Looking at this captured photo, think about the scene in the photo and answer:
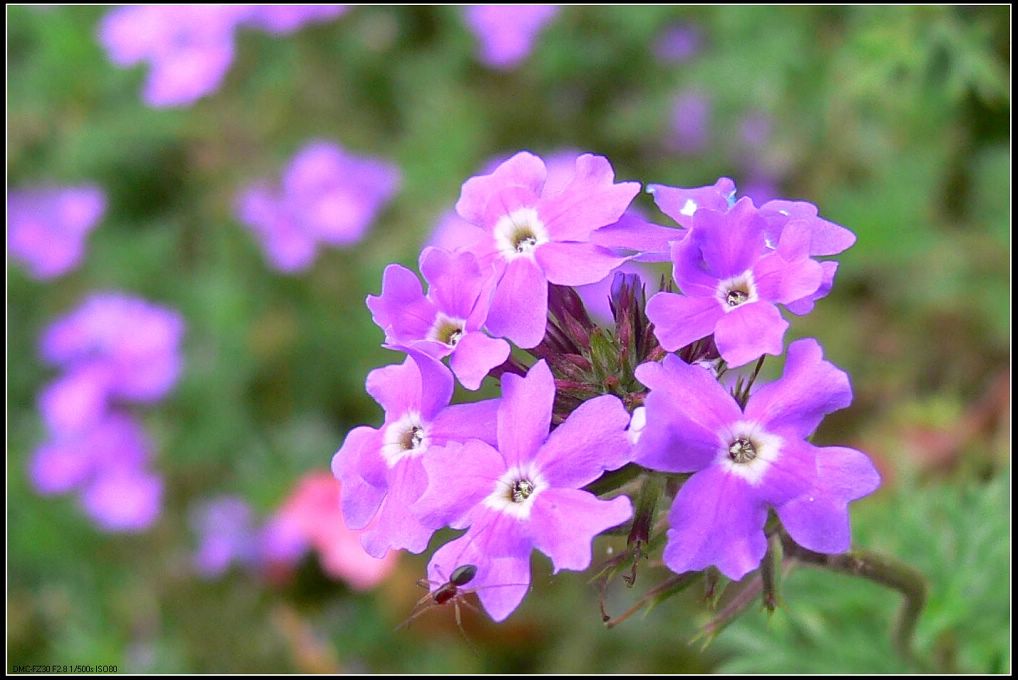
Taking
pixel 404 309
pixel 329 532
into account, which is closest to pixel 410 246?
pixel 329 532

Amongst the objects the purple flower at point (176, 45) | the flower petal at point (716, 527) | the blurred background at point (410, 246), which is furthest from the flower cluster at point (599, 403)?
the purple flower at point (176, 45)

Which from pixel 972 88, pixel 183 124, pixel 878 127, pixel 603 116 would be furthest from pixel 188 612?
pixel 972 88

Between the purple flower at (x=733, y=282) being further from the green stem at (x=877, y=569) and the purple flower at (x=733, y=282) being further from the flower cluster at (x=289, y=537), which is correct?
the flower cluster at (x=289, y=537)

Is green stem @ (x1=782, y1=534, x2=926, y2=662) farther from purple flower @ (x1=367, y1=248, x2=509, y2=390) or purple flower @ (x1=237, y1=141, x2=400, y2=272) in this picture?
purple flower @ (x1=237, y1=141, x2=400, y2=272)

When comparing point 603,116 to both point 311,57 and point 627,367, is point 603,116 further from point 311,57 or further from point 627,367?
point 627,367

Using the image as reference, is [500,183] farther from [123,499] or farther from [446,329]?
[123,499]

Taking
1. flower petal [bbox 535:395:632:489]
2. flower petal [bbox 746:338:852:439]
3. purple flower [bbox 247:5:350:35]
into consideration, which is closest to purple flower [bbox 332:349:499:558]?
flower petal [bbox 535:395:632:489]
